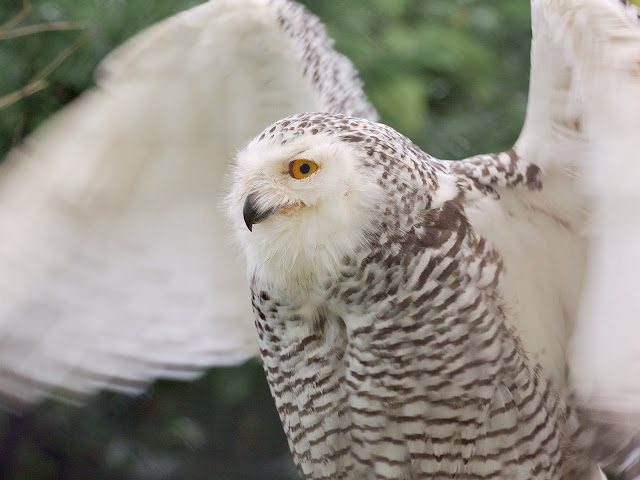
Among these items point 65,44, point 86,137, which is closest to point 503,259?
point 86,137

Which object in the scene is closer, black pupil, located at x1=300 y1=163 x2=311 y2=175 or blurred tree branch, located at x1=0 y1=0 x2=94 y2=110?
black pupil, located at x1=300 y1=163 x2=311 y2=175

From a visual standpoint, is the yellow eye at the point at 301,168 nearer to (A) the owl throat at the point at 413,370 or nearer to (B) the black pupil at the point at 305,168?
(B) the black pupil at the point at 305,168

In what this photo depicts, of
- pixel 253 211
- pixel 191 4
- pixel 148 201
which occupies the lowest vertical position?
pixel 148 201

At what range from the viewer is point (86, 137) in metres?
2.23

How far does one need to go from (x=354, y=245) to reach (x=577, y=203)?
524 millimetres

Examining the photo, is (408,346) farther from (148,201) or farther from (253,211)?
(148,201)

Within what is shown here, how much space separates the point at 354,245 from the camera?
178cm

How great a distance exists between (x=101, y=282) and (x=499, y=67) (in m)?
2.07

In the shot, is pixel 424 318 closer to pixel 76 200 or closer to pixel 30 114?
pixel 76 200

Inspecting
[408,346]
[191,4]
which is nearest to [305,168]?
[408,346]

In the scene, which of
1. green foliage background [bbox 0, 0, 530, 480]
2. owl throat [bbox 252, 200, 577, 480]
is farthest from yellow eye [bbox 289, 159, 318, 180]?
green foliage background [bbox 0, 0, 530, 480]

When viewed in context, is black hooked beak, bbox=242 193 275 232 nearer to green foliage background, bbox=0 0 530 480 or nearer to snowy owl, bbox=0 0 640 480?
snowy owl, bbox=0 0 640 480

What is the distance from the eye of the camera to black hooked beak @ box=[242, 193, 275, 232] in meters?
1.79

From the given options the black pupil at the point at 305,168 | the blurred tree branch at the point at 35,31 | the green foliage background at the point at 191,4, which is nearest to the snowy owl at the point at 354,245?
the black pupil at the point at 305,168
